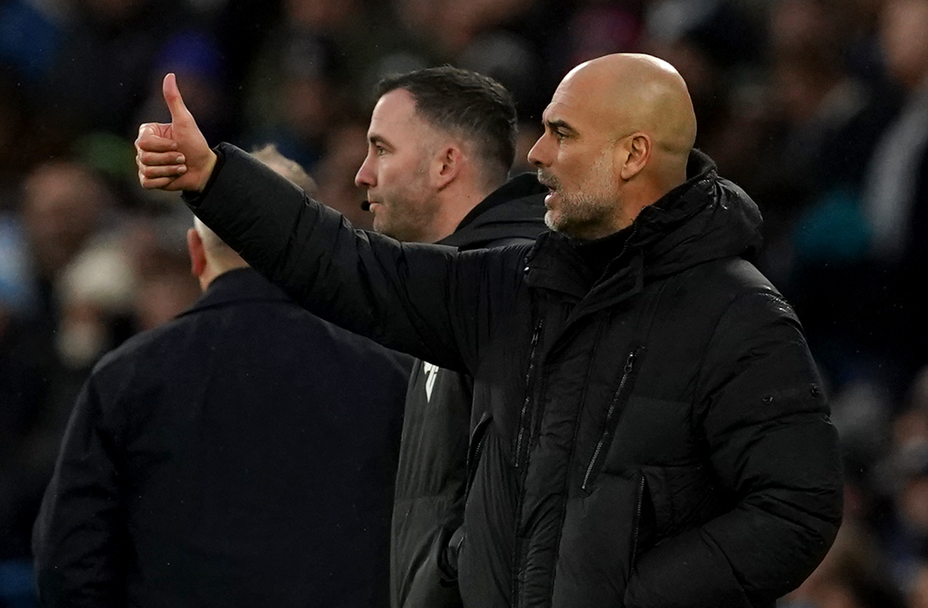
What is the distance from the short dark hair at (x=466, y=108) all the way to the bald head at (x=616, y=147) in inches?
38.0

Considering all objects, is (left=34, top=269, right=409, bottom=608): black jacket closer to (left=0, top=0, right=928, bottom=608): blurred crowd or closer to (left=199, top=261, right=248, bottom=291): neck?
(left=199, top=261, right=248, bottom=291): neck

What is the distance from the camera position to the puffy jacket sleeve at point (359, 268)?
2270 millimetres

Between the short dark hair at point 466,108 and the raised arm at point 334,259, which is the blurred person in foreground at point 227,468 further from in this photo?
the raised arm at point 334,259

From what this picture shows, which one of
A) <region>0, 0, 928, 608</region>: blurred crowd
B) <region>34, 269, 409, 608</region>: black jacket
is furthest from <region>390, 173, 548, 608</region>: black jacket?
<region>0, 0, 928, 608</region>: blurred crowd

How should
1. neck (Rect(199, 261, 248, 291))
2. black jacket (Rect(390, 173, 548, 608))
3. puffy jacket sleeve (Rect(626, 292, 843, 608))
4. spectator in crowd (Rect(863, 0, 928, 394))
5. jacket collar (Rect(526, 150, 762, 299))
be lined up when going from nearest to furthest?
puffy jacket sleeve (Rect(626, 292, 843, 608)) → jacket collar (Rect(526, 150, 762, 299)) → black jacket (Rect(390, 173, 548, 608)) → neck (Rect(199, 261, 248, 291)) → spectator in crowd (Rect(863, 0, 928, 394))

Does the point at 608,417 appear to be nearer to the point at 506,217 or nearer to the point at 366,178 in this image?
the point at 506,217

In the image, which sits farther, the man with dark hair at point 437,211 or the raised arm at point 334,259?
the man with dark hair at point 437,211

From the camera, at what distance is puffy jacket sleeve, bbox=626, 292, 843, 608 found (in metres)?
2.11

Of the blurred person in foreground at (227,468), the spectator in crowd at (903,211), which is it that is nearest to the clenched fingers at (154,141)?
the blurred person in foreground at (227,468)

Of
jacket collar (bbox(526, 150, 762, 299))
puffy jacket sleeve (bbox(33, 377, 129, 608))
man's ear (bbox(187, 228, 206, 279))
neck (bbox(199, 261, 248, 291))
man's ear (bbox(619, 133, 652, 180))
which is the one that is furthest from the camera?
man's ear (bbox(187, 228, 206, 279))

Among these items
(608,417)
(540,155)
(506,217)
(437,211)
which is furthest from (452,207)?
(608,417)

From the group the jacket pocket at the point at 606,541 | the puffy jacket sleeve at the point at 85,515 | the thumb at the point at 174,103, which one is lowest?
the puffy jacket sleeve at the point at 85,515

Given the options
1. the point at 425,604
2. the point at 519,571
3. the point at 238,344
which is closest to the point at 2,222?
the point at 238,344

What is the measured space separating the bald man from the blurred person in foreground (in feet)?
2.38
